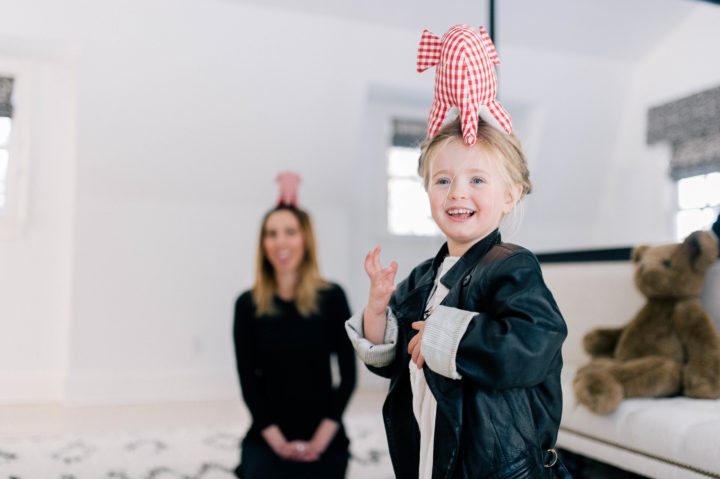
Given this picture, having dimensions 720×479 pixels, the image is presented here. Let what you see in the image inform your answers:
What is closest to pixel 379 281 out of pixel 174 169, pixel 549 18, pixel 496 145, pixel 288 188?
pixel 496 145

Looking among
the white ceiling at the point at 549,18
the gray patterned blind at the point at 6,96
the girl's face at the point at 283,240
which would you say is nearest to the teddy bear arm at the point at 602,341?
the girl's face at the point at 283,240

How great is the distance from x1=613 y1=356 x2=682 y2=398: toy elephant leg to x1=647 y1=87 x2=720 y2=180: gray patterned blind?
7.34 feet

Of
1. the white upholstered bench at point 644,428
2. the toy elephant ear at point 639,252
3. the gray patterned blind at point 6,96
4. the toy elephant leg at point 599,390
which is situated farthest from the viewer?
the gray patterned blind at point 6,96

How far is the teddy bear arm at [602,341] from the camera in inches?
87.7

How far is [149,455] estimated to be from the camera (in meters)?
2.50

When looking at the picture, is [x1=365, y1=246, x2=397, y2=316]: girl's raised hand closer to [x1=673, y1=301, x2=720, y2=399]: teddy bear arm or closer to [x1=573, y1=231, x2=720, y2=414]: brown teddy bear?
[x1=573, y1=231, x2=720, y2=414]: brown teddy bear

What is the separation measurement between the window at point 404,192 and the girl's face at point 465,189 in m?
3.50

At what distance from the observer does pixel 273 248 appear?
1.96 metres

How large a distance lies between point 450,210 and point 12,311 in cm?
365

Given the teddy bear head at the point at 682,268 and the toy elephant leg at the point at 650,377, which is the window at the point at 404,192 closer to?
the teddy bear head at the point at 682,268

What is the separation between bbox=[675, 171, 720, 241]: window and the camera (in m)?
3.63

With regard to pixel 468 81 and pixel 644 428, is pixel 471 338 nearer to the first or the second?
pixel 468 81

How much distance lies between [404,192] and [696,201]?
1.87 meters

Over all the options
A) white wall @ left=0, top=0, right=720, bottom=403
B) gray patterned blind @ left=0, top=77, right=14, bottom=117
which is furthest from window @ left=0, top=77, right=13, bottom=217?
white wall @ left=0, top=0, right=720, bottom=403
